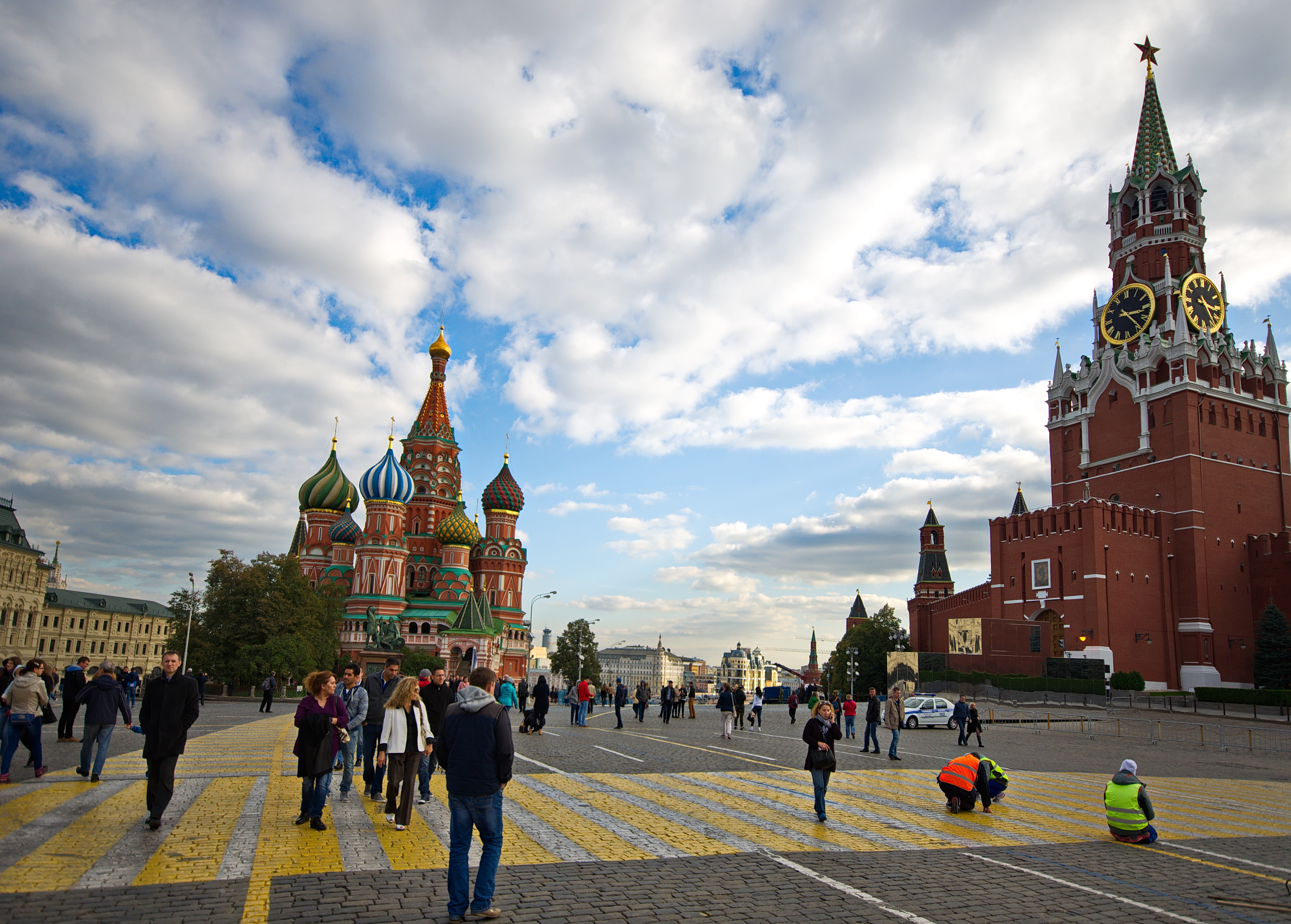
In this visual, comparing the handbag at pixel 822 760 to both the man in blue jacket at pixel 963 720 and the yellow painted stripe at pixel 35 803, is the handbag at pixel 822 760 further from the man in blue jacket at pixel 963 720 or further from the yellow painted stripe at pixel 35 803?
the man in blue jacket at pixel 963 720

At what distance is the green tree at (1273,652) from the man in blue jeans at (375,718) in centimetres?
6345

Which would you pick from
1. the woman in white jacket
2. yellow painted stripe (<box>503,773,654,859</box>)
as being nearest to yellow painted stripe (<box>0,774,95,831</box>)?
the woman in white jacket

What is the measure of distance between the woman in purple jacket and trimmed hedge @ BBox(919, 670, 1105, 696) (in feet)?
152

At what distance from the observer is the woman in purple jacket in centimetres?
830

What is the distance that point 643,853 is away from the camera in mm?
7922

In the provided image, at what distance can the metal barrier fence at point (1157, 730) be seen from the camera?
27.9 meters

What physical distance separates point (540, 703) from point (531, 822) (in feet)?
41.5

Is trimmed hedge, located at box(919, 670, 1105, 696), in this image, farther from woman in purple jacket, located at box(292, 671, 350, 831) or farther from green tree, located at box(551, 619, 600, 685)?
woman in purple jacket, located at box(292, 671, 350, 831)

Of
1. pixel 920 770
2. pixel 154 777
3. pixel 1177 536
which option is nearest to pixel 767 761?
pixel 920 770

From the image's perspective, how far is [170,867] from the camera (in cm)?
677

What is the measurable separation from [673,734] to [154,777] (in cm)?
1754

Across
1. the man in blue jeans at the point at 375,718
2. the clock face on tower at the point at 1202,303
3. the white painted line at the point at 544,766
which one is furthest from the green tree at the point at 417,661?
the clock face on tower at the point at 1202,303

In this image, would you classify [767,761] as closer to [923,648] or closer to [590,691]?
[590,691]

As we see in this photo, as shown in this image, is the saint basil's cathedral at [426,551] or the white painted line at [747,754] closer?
the white painted line at [747,754]
